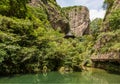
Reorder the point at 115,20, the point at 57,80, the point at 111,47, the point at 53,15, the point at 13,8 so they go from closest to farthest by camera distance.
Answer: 1. the point at 57,80
2. the point at 111,47
3. the point at 115,20
4. the point at 13,8
5. the point at 53,15

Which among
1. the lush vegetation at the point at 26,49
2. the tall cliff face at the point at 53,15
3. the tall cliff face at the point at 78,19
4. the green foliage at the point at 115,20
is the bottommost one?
the lush vegetation at the point at 26,49

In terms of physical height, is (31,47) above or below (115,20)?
below

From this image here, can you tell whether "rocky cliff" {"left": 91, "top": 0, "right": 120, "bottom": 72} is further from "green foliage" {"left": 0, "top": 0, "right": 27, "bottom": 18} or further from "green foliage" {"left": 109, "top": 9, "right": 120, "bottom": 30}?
"green foliage" {"left": 0, "top": 0, "right": 27, "bottom": 18}

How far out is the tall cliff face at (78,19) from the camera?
286ft

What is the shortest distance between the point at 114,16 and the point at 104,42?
→ 3732 mm

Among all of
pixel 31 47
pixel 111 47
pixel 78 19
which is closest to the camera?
pixel 31 47

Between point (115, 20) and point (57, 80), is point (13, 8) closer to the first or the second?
point (115, 20)

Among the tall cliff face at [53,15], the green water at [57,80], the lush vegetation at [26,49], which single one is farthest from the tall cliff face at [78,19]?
the green water at [57,80]

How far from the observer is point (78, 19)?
8912 centimetres

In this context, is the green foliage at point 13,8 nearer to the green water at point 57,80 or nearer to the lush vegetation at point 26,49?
the lush vegetation at point 26,49

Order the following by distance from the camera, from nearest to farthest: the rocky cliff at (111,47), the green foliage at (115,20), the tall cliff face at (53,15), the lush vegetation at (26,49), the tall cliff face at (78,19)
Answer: the lush vegetation at (26,49) → the rocky cliff at (111,47) → the green foliage at (115,20) → the tall cliff face at (53,15) → the tall cliff face at (78,19)

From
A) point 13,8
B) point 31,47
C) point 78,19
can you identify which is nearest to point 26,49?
point 31,47

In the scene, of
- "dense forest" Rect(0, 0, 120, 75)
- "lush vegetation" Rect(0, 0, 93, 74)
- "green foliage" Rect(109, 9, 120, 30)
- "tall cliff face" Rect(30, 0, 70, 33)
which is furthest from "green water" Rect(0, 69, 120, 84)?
"tall cliff face" Rect(30, 0, 70, 33)

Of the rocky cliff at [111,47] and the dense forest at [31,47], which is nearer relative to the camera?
the dense forest at [31,47]
